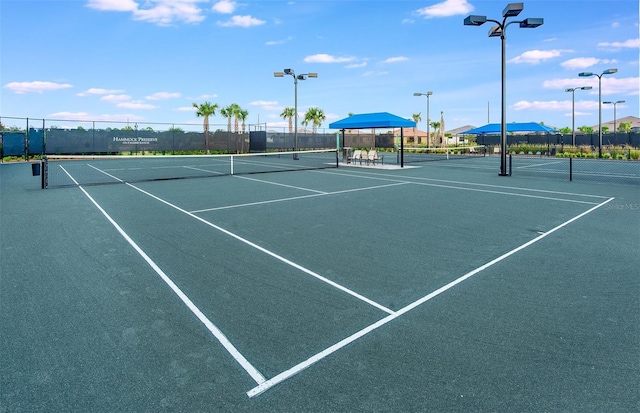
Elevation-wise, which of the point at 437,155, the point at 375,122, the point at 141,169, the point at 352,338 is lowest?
the point at 352,338

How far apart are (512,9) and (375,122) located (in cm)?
937

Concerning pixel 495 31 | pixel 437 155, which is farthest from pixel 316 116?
pixel 495 31

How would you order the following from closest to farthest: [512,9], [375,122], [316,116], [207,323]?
[207,323] < [512,9] < [375,122] < [316,116]

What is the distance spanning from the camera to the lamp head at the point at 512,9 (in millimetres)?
18078

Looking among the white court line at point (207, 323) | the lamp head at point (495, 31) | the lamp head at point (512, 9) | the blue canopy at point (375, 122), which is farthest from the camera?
the blue canopy at point (375, 122)

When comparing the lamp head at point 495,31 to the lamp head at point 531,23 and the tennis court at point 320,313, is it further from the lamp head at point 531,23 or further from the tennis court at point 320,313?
the tennis court at point 320,313

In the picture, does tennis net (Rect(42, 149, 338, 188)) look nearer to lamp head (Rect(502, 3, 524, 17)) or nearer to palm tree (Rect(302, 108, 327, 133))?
lamp head (Rect(502, 3, 524, 17))

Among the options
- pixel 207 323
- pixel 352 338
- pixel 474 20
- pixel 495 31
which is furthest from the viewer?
pixel 495 31

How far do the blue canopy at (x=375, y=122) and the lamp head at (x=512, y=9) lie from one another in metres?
7.58

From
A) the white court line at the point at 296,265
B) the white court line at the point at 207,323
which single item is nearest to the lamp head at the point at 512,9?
the white court line at the point at 296,265

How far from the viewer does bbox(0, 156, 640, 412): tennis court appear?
335 cm

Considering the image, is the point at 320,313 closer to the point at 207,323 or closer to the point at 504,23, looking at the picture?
the point at 207,323

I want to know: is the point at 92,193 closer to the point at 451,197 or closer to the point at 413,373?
the point at 451,197

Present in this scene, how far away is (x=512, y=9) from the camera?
60.1ft
